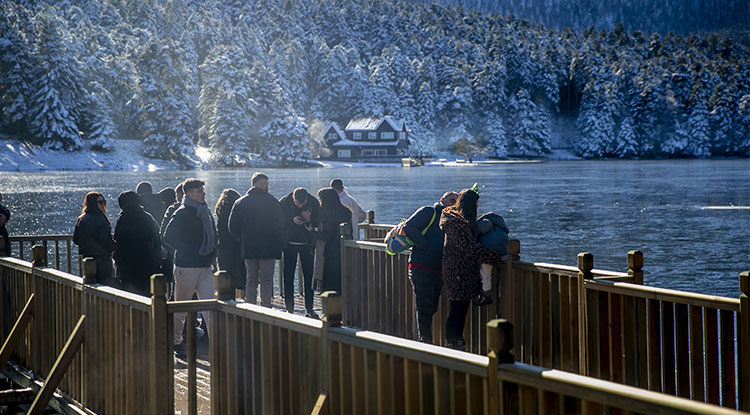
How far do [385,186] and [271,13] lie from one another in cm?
13491

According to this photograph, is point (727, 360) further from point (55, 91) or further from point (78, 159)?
point (55, 91)

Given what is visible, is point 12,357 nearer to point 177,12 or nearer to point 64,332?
point 64,332

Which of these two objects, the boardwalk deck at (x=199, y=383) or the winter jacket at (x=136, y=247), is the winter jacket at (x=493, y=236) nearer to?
the boardwalk deck at (x=199, y=383)

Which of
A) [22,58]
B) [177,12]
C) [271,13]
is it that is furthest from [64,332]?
[271,13]

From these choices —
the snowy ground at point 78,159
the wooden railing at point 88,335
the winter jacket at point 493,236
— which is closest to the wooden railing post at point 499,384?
the wooden railing at point 88,335

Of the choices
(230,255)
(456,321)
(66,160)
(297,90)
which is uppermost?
(297,90)

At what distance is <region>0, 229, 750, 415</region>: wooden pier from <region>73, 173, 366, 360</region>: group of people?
3.36 feet

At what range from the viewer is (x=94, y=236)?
9102 millimetres

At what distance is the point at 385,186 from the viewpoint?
71.8 metres

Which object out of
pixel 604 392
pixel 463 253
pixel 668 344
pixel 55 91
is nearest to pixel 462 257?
pixel 463 253

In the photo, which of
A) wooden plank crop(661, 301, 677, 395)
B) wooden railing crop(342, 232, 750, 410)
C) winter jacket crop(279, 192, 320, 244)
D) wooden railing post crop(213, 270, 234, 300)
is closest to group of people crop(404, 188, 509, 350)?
wooden railing crop(342, 232, 750, 410)

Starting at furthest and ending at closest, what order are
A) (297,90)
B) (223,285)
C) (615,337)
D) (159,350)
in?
(297,90) < (615,337) < (159,350) < (223,285)

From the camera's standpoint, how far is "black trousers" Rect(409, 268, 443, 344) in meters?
8.03

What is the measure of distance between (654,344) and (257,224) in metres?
5.33
